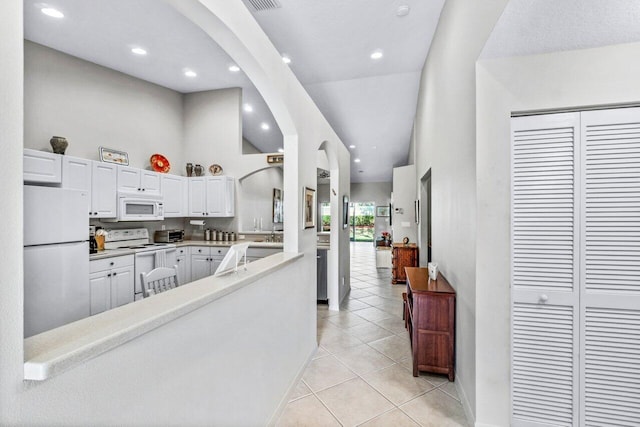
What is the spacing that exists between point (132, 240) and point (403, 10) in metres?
4.66

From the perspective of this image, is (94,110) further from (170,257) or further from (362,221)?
(362,221)

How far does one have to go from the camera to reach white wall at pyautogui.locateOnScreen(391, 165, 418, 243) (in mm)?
6738

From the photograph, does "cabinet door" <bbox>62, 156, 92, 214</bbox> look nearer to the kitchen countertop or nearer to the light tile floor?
the kitchen countertop

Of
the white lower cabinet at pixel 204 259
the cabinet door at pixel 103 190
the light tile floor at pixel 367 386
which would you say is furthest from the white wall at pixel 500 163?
the cabinet door at pixel 103 190

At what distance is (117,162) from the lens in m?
4.15

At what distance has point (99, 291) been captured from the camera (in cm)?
332

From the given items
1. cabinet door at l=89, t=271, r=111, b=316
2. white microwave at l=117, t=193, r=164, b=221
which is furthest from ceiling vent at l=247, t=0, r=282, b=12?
cabinet door at l=89, t=271, r=111, b=316

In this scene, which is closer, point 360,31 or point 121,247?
point 360,31

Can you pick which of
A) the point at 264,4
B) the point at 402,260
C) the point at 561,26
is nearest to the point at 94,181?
the point at 264,4

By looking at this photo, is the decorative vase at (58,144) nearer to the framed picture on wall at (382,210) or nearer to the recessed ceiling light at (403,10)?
the recessed ceiling light at (403,10)

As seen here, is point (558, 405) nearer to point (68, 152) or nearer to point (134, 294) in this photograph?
point (134, 294)

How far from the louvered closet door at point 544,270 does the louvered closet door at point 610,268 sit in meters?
0.07

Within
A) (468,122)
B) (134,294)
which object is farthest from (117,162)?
(468,122)

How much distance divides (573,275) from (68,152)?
5395mm
